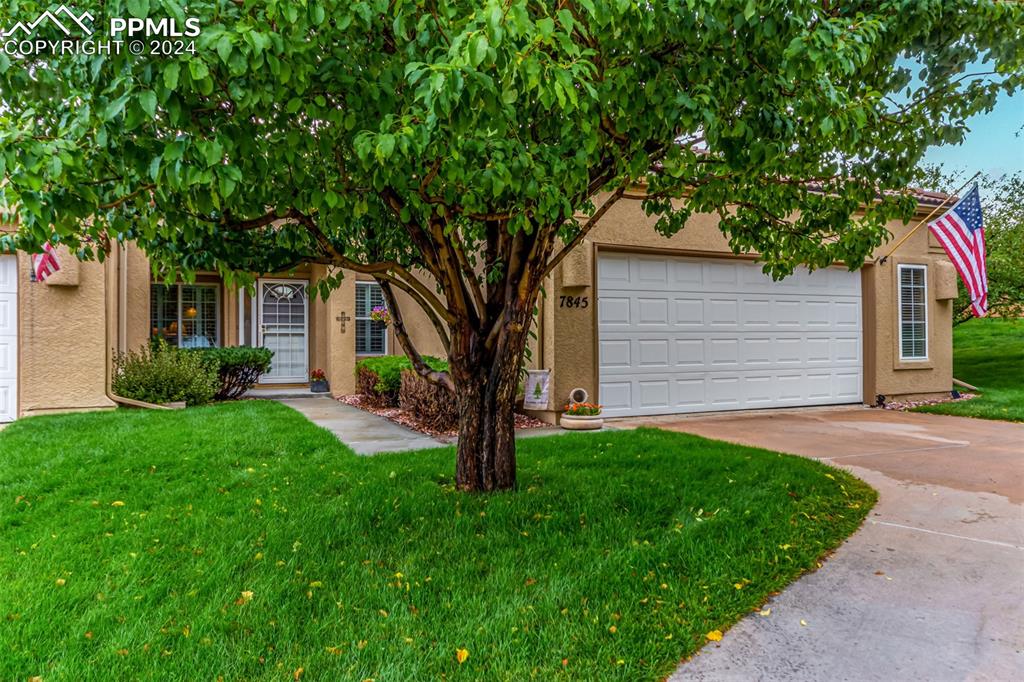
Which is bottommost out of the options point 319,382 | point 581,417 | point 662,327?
point 581,417

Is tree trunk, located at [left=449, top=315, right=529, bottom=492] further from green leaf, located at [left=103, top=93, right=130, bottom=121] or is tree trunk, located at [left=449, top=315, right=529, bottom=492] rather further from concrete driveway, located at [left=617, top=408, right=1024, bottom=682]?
green leaf, located at [left=103, top=93, right=130, bottom=121]

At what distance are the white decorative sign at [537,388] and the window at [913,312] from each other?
6.58m

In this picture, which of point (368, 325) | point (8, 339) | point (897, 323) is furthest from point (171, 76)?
point (897, 323)

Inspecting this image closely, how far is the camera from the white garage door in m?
8.24

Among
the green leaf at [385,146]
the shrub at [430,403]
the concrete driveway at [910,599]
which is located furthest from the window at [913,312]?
the green leaf at [385,146]

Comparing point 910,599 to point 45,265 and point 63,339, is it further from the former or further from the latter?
point 63,339

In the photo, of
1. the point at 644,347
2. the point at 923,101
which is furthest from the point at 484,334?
the point at 644,347

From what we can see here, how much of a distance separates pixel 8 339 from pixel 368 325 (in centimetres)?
590

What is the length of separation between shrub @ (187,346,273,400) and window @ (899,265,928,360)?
10787mm

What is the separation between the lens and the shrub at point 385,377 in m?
9.09

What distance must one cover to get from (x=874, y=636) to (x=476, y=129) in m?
2.77

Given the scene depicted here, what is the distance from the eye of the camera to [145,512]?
4098mm

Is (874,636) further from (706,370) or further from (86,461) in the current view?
(706,370)

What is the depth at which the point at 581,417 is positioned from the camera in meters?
7.32
